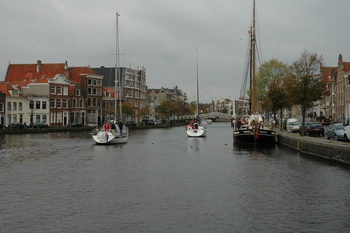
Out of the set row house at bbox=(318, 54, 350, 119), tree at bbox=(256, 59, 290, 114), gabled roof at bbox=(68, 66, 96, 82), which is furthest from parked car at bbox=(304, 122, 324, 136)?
gabled roof at bbox=(68, 66, 96, 82)

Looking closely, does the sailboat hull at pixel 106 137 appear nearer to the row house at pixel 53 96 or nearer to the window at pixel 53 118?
the row house at pixel 53 96

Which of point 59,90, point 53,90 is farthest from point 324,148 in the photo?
point 59,90

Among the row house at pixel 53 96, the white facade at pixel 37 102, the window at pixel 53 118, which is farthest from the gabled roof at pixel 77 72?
the window at pixel 53 118

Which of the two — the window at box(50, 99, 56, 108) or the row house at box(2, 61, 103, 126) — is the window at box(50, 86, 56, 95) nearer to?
the row house at box(2, 61, 103, 126)

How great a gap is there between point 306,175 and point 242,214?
10.5 m

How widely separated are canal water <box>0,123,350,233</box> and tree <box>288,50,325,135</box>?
1970cm

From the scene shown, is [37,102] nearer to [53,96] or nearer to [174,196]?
[53,96]

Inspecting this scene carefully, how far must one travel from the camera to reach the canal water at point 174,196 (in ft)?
47.4

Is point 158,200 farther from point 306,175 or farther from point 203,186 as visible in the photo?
point 306,175

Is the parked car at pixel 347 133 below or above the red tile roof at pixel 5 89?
below

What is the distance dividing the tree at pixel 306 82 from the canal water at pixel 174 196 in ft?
64.6

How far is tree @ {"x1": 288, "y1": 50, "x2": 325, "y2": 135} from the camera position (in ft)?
164

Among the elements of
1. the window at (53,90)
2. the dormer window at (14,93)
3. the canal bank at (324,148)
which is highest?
the window at (53,90)

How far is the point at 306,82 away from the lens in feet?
164
